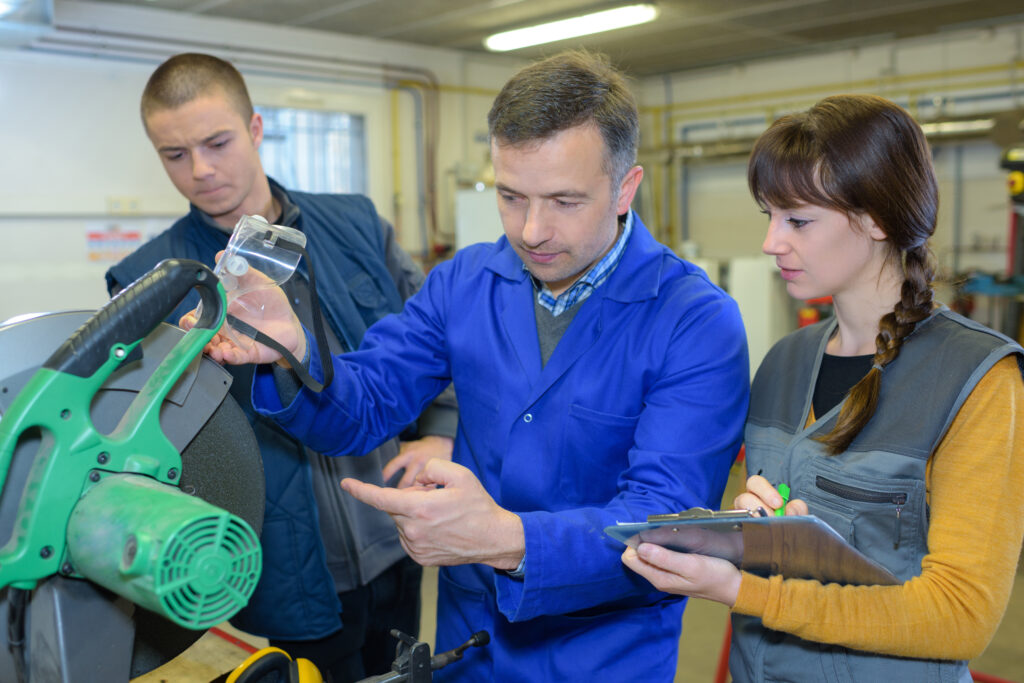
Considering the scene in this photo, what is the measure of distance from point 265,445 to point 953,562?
1.05 metres

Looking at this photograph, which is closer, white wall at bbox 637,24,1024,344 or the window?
the window

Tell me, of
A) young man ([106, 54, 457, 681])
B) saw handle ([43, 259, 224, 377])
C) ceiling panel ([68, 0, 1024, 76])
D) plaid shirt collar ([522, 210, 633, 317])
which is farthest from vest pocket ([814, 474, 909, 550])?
ceiling panel ([68, 0, 1024, 76])

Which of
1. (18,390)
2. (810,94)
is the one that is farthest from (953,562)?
(810,94)

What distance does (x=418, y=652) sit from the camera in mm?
961

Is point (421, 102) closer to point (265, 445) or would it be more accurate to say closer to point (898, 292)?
point (265, 445)

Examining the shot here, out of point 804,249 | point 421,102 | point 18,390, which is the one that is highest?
point 421,102

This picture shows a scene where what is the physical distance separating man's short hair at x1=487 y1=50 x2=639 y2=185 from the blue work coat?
16 cm

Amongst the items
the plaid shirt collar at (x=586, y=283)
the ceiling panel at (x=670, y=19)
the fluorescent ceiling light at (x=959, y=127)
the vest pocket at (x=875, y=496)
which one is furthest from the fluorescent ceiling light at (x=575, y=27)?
the vest pocket at (x=875, y=496)

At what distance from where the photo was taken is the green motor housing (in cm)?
68

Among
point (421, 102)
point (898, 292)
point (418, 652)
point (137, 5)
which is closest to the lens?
point (418, 652)

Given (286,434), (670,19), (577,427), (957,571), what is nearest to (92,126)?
(670,19)

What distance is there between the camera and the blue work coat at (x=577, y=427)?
3.49 ft

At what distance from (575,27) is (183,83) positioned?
392 centimetres

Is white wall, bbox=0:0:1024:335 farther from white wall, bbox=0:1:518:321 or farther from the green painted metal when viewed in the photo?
the green painted metal
